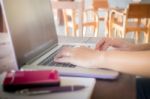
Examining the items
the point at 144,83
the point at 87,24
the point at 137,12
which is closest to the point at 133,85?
the point at 144,83

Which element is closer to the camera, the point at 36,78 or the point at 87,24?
the point at 36,78

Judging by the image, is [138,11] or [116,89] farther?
[138,11]

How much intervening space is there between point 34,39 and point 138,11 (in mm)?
2466

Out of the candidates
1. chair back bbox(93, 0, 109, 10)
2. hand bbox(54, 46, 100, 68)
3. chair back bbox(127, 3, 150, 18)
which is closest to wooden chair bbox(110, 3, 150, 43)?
chair back bbox(127, 3, 150, 18)

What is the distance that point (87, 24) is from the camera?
3.36 m

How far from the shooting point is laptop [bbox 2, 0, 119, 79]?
2.02 feet

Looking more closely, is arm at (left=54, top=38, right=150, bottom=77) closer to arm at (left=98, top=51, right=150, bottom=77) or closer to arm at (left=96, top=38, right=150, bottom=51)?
arm at (left=98, top=51, right=150, bottom=77)

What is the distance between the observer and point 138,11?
3.01 m

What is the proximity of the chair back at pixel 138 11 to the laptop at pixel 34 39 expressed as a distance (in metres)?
2.23

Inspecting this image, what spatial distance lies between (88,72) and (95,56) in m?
0.07

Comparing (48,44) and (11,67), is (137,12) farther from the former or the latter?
(11,67)

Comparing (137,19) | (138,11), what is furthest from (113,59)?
(137,19)

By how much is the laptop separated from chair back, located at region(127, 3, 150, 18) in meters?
2.23

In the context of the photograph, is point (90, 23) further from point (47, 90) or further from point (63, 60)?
point (47, 90)
